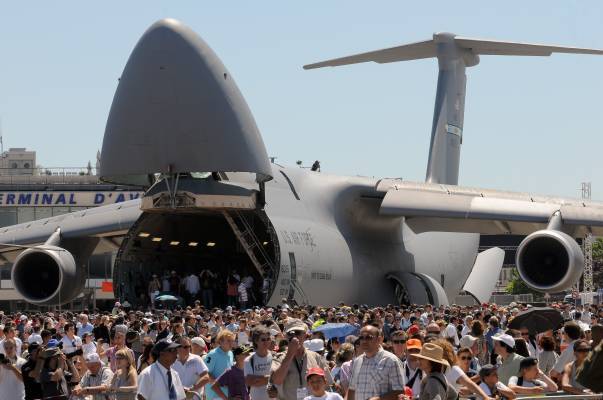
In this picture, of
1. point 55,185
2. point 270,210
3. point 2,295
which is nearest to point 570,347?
point 270,210

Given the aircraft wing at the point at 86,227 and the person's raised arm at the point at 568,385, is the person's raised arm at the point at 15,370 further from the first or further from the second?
the aircraft wing at the point at 86,227

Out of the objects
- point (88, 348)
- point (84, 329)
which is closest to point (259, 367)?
point (88, 348)

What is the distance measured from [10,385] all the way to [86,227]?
12.4m

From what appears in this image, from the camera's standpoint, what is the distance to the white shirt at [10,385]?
34.0ft

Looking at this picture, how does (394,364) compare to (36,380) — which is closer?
(394,364)

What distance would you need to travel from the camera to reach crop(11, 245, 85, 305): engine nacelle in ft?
69.2

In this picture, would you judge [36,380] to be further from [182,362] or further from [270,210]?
[270,210]

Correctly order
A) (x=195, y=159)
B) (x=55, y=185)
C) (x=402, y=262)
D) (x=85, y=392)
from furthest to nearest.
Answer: (x=55, y=185) < (x=402, y=262) < (x=195, y=159) < (x=85, y=392)

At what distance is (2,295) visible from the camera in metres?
52.7

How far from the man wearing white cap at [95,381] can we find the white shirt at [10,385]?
57cm

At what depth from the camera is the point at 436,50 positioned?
3039 centimetres

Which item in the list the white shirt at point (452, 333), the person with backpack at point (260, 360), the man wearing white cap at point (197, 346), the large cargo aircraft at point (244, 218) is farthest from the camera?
the large cargo aircraft at point (244, 218)

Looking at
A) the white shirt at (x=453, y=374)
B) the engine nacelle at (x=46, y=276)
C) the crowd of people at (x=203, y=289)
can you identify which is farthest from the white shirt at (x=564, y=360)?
the engine nacelle at (x=46, y=276)

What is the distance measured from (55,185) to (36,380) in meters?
51.8
